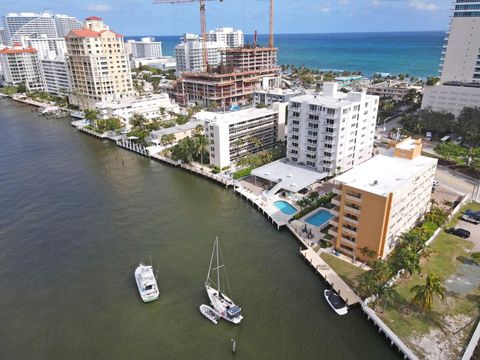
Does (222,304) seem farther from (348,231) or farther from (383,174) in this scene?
(383,174)

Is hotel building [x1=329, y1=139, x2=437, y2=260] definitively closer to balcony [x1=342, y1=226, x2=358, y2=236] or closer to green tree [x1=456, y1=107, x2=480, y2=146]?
balcony [x1=342, y1=226, x2=358, y2=236]

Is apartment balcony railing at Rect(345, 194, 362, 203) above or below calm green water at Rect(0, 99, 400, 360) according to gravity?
above

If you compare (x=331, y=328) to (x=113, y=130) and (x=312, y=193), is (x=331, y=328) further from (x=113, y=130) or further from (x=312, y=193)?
(x=113, y=130)

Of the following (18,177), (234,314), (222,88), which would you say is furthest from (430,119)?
(18,177)

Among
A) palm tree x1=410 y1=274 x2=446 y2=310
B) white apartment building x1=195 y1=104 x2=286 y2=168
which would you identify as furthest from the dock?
white apartment building x1=195 y1=104 x2=286 y2=168

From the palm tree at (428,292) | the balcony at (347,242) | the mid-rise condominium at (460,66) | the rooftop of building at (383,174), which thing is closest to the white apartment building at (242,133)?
the rooftop of building at (383,174)

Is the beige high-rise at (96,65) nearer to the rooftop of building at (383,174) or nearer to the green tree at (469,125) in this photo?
the rooftop of building at (383,174)

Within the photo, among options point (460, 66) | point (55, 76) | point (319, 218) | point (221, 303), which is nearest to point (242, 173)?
point (319, 218)
